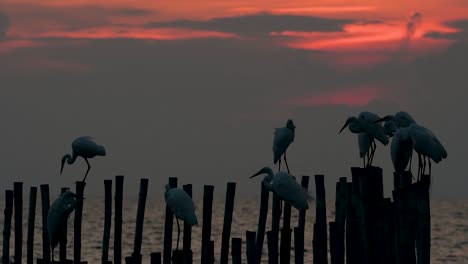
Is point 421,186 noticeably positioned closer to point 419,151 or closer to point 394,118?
point 419,151

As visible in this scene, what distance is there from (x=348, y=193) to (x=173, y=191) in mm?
2854

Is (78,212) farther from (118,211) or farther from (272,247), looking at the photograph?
(272,247)

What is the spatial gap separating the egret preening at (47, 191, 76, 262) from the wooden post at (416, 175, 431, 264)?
21.2ft

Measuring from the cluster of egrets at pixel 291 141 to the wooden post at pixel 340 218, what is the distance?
0.63 metres

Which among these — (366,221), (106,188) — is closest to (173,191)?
(106,188)

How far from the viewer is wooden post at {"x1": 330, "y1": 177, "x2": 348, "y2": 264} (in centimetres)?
1725

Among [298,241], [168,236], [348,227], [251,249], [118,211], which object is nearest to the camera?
[251,249]

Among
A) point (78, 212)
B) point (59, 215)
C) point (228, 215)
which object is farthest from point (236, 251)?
point (78, 212)

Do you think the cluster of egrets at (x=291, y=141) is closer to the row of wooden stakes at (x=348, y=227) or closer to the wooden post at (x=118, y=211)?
the row of wooden stakes at (x=348, y=227)

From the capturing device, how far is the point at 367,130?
2025 centimetres

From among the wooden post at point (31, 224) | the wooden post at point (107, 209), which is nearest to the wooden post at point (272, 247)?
the wooden post at point (107, 209)

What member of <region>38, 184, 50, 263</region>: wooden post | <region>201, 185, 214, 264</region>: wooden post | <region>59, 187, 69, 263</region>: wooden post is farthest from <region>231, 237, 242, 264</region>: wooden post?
<region>38, 184, 50, 263</region>: wooden post

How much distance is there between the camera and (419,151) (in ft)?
54.5

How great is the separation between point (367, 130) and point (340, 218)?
2503 mm
